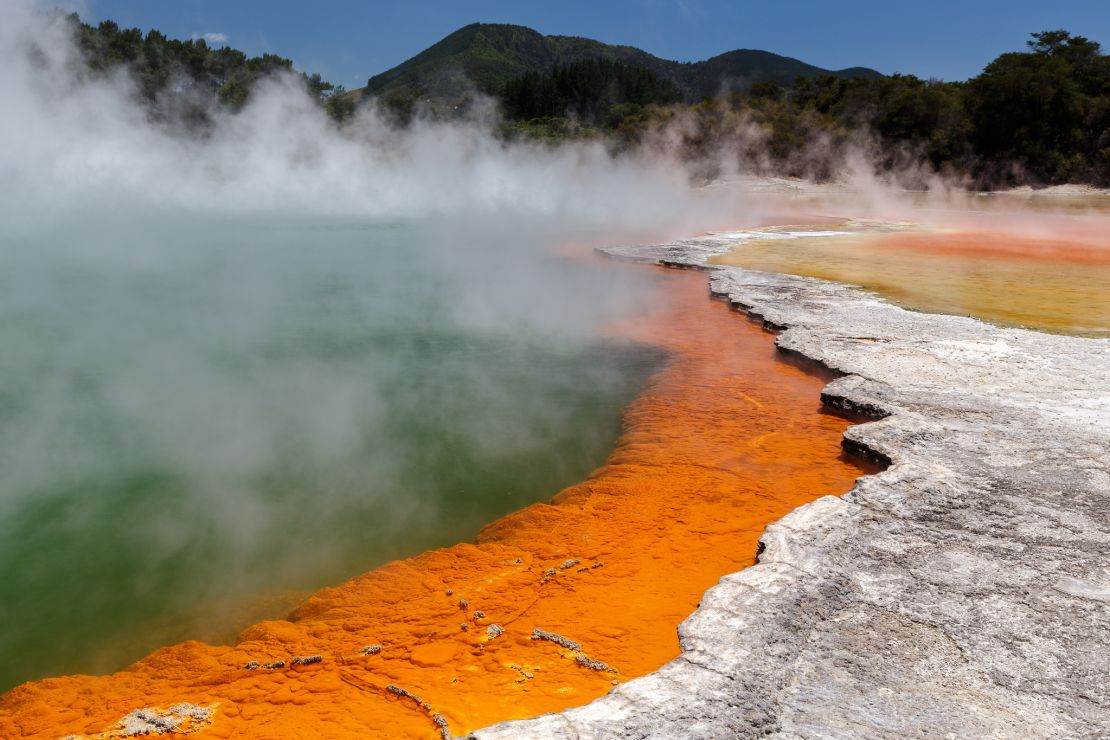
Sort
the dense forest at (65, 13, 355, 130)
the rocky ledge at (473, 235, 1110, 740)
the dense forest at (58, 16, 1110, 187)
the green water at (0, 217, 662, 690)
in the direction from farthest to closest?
the dense forest at (58, 16, 1110, 187) < the dense forest at (65, 13, 355, 130) < the green water at (0, 217, 662, 690) < the rocky ledge at (473, 235, 1110, 740)

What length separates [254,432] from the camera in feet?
15.7

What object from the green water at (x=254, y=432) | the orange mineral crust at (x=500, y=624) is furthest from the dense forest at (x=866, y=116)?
the orange mineral crust at (x=500, y=624)

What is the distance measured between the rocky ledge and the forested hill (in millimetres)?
58830

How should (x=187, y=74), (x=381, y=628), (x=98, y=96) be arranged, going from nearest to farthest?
(x=381, y=628) → (x=98, y=96) → (x=187, y=74)

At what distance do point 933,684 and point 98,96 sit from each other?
87.0 ft

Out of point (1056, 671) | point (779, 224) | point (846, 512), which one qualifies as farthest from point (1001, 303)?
point (779, 224)

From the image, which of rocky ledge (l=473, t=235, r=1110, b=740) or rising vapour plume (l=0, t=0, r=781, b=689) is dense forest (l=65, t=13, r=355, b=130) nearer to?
rising vapour plume (l=0, t=0, r=781, b=689)

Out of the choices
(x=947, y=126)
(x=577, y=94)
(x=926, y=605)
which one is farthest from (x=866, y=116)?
(x=926, y=605)

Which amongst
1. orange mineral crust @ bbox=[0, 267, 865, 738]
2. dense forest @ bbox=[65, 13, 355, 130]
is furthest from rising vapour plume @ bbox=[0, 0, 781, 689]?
dense forest @ bbox=[65, 13, 355, 130]

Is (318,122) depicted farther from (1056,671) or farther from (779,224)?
(1056,671)

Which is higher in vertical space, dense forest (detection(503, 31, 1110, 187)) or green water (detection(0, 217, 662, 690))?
dense forest (detection(503, 31, 1110, 187))

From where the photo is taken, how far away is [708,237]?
1321 cm

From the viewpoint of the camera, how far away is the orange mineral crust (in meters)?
2.33

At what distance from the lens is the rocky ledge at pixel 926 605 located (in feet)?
6.07
